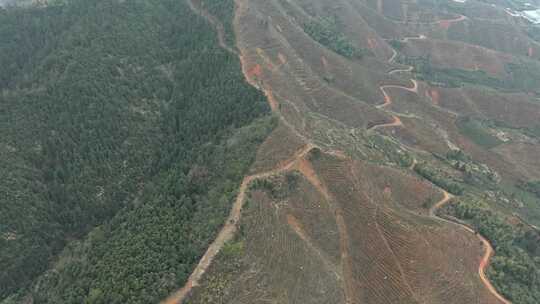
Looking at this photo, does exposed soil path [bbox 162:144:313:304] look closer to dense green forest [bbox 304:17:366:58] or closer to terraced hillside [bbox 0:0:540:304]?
terraced hillside [bbox 0:0:540:304]

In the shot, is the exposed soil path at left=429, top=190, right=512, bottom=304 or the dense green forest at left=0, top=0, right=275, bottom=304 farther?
the exposed soil path at left=429, top=190, right=512, bottom=304

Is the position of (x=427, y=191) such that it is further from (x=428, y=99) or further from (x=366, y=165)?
(x=428, y=99)

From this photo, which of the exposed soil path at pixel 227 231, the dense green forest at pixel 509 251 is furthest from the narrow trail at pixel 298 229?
the dense green forest at pixel 509 251

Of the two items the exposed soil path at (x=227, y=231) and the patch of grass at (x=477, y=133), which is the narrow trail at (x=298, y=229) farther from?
the patch of grass at (x=477, y=133)

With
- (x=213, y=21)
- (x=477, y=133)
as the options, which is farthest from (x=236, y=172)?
(x=477, y=133)

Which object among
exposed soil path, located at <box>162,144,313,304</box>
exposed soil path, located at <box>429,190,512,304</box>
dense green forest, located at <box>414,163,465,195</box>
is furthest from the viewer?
dense green forest, located at <box>414,163,465,195</box>

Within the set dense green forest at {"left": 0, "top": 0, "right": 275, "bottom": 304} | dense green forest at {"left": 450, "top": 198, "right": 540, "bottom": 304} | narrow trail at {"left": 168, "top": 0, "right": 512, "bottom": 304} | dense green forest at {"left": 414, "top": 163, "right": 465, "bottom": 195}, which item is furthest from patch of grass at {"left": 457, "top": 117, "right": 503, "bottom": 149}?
dense green forest at {"left": 0, "top": 0, "right": 275, "bottom": 304}
